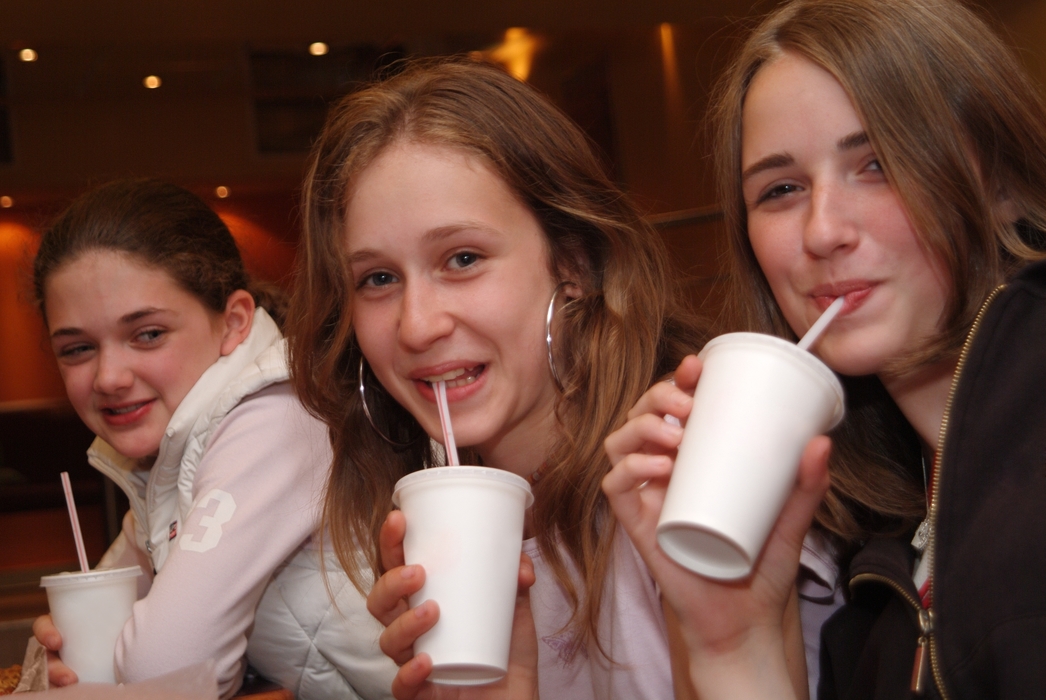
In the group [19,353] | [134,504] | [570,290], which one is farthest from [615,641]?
[19,353]

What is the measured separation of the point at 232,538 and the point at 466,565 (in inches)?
29.9

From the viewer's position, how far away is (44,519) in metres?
5.09

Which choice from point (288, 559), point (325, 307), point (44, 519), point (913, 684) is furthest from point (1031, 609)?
point (44, 519)

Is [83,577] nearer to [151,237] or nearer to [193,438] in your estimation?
[193,438]

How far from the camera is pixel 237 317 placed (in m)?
2.12

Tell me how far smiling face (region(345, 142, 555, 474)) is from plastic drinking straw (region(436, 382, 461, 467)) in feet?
0.18

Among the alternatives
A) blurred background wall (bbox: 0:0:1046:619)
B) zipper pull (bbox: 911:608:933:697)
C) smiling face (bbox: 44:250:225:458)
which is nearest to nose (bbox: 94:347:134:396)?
smiling face (bbox: 44:250:225:458)

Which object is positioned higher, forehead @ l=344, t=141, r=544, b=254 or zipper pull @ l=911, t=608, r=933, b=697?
forehead @ l=344, t=141, r=544, b=254

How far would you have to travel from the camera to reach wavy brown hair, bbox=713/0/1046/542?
1.08 meters

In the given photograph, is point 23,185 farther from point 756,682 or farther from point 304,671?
point 756,682

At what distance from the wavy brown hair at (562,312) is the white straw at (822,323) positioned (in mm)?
367

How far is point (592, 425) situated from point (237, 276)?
1.11 meters

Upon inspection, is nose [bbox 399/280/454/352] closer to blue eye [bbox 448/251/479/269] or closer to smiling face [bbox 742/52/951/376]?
blue eye [bbox 448/251/479/269]

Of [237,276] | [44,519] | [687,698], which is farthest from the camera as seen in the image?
[44,519]
